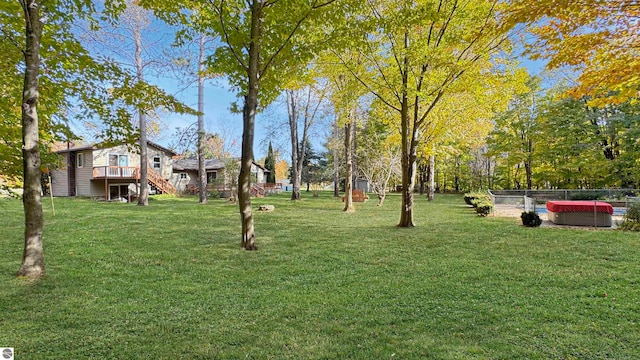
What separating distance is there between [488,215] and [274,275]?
1099 cm

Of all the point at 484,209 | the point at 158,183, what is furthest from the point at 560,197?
the point at 158,183

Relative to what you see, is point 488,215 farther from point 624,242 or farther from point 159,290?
point 159,290

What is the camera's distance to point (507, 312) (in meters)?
3.51

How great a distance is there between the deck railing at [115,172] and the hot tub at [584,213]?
25314 millimetres

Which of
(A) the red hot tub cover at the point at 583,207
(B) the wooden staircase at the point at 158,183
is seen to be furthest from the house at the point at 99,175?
(A) the red hot tub cover at the point at 583,207

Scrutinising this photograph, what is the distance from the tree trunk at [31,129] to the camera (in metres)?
4.36

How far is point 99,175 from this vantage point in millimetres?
23188

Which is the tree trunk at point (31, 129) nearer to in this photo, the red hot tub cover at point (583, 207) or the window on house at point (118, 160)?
the red hot tub cover at point (583, 207)

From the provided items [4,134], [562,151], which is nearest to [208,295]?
[4,134]

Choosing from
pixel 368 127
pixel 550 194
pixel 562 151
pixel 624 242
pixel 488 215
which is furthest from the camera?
pixel 368 127

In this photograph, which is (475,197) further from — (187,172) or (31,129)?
(187,172)

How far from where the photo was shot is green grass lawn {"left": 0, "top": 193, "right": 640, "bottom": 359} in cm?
277

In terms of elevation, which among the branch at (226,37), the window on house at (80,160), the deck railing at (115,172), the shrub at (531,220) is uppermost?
the branch at (226,37)

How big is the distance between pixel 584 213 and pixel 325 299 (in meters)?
9.94
